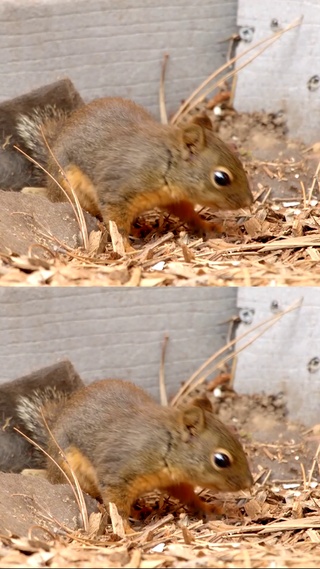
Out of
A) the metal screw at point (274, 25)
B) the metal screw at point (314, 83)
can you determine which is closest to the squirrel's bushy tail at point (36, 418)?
the metal screw at point (314, 83)

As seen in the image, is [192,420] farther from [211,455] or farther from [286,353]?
[286,353]

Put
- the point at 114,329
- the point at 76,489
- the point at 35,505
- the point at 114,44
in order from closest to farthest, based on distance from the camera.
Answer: the point at 35,505 < the point at 76,489 < the point at 114,44 < the point at 114,329

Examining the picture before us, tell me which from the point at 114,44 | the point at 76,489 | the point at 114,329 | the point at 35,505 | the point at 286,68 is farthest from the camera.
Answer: the point at 286,68

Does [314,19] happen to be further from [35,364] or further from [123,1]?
[35,364]

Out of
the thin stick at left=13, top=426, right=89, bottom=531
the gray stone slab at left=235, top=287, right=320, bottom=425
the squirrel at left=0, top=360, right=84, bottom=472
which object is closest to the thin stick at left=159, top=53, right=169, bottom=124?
the gray stone slab at left=235, top=287, right=320, bottom=425

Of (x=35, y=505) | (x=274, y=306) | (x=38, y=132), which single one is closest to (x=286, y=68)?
(x=274, y=306)

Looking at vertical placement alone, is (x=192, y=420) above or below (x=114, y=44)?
below

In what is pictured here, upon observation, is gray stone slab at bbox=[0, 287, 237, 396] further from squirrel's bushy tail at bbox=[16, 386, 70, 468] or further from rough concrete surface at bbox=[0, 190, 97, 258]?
rough concrete surface at bbox=[0, 190, 97, 258]
